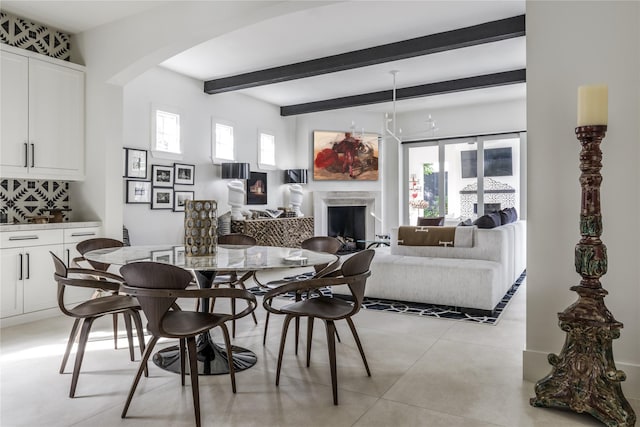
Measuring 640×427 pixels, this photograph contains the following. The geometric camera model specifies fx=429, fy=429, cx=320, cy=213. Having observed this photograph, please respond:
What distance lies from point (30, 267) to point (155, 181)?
80.0 inches

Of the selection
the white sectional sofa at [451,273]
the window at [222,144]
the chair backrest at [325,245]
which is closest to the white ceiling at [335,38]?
the window at [222,144]

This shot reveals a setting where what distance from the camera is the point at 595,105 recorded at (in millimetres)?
2129

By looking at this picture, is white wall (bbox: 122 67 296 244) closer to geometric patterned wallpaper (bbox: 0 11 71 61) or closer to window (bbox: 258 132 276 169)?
window (bbox: 258 132 276 169)

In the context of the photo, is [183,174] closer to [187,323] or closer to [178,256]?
[178,256]

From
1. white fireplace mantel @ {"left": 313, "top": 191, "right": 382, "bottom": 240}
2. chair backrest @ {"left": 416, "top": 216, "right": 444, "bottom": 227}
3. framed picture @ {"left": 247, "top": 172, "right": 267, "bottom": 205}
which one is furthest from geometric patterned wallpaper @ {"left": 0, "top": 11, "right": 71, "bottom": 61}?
chair backrest @ {"left": 416, "top": 216, "right": 444, "bottom": 227}

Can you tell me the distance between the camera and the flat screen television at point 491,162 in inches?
329

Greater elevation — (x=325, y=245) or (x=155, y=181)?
(x=155, y=181)

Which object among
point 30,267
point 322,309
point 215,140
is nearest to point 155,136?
point 215,140

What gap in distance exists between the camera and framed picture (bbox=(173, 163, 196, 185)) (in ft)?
19.7

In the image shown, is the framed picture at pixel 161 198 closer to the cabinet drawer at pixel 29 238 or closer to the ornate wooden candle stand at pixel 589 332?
the cabinet drawer at pixel 29 238

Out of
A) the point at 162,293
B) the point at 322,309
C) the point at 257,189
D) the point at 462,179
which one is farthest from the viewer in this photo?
the point at 462,179

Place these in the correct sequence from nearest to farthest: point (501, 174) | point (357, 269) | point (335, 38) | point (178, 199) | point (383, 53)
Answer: point (357, 269)
point (335, 38)
point (383, 53)
point (178, 199)
point (501, 174)

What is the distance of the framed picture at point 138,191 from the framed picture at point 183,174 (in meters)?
0.48

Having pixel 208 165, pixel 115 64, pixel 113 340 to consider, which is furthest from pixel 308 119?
pixel 113 340
